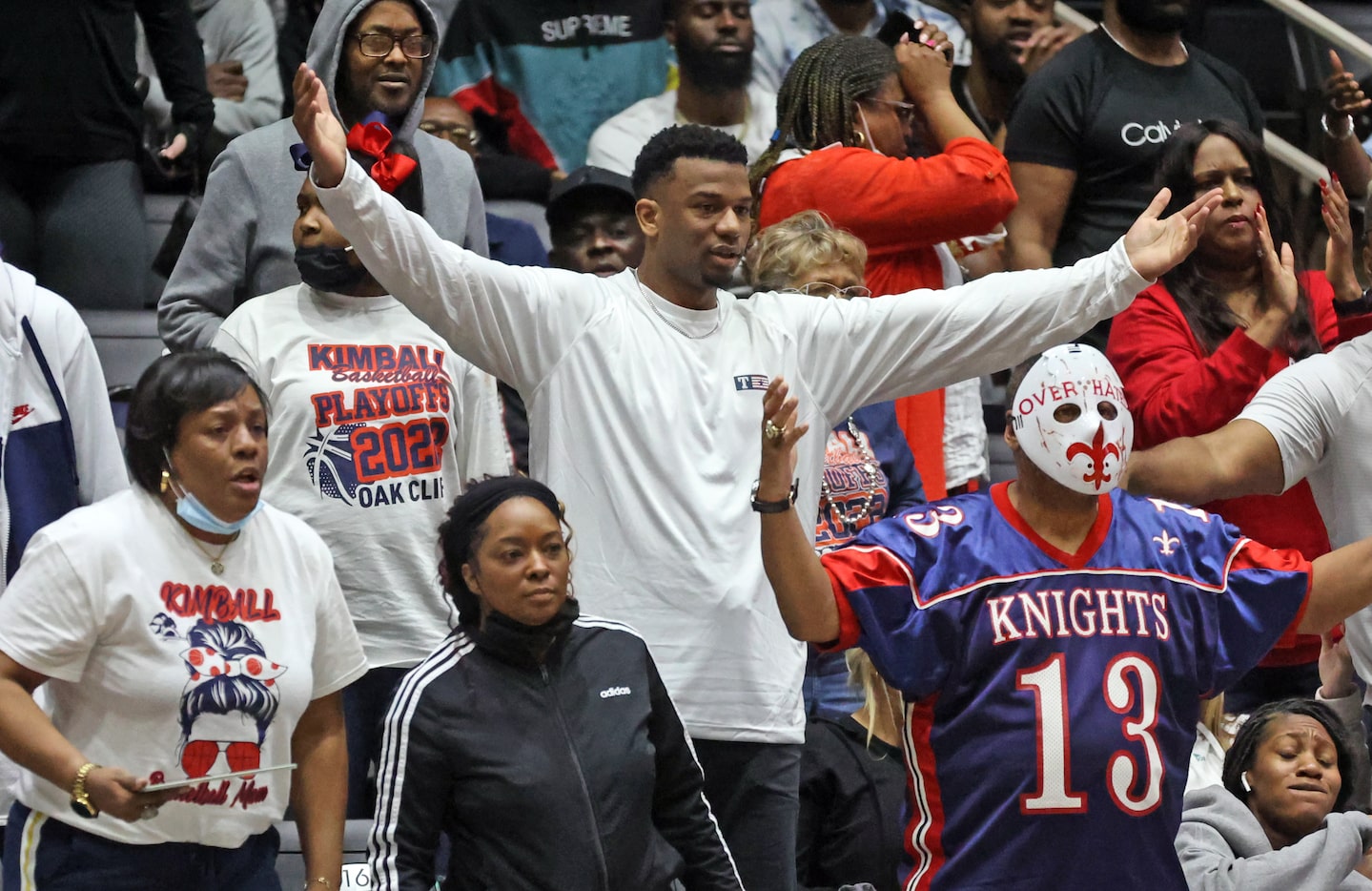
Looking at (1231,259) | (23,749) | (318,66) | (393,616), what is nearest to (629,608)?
(393,616)

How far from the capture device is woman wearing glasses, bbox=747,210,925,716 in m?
4.90

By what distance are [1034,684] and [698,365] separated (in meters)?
0.92

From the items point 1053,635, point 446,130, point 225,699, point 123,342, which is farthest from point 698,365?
point 123,342

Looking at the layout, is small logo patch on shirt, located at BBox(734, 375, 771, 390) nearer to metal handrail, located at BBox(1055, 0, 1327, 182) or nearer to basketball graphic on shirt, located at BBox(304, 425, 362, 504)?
basketball graphic on shirt, located at BBox(304, 425, 362, 504)

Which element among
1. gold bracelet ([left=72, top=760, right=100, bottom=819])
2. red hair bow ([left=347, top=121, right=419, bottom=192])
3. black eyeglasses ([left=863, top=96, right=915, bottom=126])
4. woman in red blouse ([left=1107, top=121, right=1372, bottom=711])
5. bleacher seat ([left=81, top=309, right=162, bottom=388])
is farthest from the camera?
bleacher seat ([left=81, top=309, right=162, bottom=388])

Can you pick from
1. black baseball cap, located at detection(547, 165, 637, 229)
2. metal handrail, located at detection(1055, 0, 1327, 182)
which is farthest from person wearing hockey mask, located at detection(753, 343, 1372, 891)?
metal handrail, located at detection(1055, 0, 1327, 182)

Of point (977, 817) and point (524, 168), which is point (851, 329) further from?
point (524, 168)

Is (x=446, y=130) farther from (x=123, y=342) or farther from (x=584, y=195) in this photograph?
(x=123, y=342)

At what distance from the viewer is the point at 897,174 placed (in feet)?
16.8

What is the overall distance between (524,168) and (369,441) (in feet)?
8.46

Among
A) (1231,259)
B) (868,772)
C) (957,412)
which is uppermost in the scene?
(1231,259)

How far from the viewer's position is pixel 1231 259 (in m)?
5.12

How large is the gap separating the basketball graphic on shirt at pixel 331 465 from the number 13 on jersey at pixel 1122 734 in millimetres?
1486

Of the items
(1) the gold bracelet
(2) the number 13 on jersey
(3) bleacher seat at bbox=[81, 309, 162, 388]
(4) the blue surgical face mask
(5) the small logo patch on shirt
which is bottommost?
(2) the number 13 on jersey
